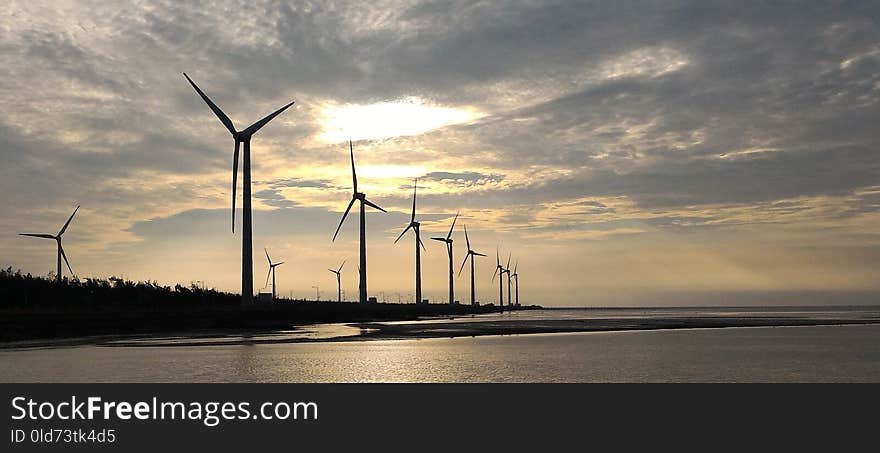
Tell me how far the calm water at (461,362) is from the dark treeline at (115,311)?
1410 cm

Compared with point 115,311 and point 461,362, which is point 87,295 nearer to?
point 115,311

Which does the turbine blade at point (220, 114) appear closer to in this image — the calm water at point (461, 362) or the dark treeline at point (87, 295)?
the dark treeline at point (87, 295)

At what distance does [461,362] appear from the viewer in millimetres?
35094

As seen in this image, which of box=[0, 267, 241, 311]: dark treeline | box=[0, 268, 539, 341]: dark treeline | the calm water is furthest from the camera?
box=[0, 267, 241, 311]: dark treeline

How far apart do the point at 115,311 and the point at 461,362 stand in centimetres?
4244

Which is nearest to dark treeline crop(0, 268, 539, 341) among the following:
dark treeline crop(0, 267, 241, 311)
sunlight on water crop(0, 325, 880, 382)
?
dark treeline crop(0, 267, 241, 311)

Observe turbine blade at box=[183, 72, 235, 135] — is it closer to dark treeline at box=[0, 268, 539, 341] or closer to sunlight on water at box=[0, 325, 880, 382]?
dark treeline at box=[0, 268, 539, 341]

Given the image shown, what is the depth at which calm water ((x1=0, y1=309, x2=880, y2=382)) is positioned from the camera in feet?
94.6

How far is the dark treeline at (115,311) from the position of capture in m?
57.9

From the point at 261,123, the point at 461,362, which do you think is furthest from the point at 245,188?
the point at 461,362

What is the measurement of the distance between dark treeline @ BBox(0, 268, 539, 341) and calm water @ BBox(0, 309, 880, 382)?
555 inches
